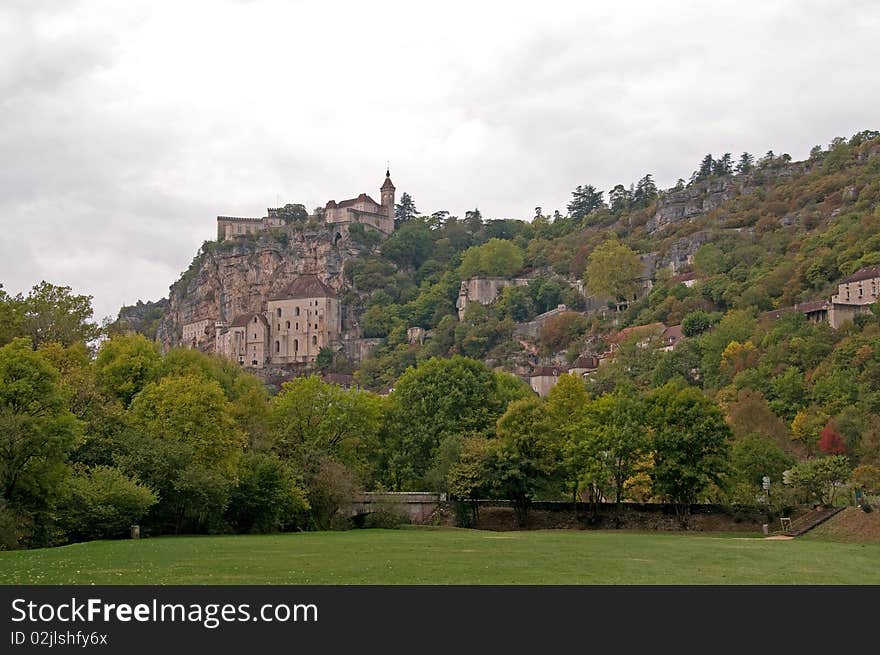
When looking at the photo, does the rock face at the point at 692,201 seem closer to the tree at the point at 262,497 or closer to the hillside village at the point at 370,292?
the hillside village at the point at 370,292

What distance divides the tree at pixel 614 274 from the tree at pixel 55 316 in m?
93.9

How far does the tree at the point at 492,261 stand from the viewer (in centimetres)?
17912

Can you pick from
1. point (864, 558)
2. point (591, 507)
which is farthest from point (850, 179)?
point (864, 558)

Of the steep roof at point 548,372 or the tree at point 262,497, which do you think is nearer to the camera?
the tree at point 262,497

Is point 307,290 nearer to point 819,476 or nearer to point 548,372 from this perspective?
point 548,372

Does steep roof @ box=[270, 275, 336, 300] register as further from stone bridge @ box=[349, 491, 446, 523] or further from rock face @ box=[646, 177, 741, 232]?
stone bridge @ box=[349, 491, 446, 523]

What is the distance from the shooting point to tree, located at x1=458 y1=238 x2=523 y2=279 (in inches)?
7052

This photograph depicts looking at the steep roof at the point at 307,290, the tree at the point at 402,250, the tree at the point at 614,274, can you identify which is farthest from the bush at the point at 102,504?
the tree at the point at 402,250

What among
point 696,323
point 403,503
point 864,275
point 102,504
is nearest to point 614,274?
point 696,323

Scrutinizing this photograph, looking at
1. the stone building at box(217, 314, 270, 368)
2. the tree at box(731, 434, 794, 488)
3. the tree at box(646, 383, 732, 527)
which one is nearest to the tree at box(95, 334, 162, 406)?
the tree at box(646, 383, 732, 527)
